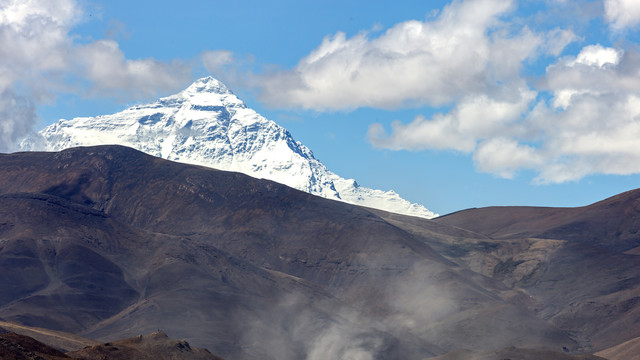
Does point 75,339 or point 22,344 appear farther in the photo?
point 75,339

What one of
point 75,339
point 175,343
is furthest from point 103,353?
point 75,339

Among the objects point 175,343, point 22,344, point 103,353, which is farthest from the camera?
point 175,343

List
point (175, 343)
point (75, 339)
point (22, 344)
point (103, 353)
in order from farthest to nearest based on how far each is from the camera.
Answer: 1. point (75, 339)
2. point (175, 343)
3. point (103, 353)
4. point (22, 344)

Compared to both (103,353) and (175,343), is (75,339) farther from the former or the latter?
(103,353)

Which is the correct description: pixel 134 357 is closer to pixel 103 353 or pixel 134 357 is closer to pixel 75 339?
pixel 103 353

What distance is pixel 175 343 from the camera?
16275 cm

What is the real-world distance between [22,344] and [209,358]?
166 ft

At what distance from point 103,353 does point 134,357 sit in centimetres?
863

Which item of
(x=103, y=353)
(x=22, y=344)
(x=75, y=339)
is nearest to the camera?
(x=22, y=344)

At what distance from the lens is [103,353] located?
142 meters

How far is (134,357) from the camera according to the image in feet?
493

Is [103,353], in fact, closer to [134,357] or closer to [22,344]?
[134,357]

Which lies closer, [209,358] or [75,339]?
[209,358]

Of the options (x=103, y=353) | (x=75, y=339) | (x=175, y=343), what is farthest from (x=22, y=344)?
(x=75, y=339)
